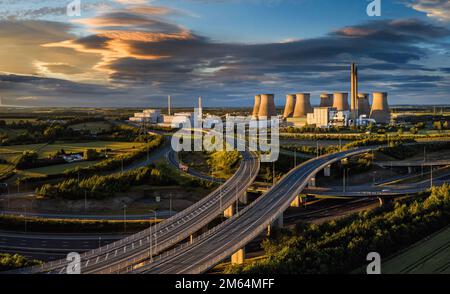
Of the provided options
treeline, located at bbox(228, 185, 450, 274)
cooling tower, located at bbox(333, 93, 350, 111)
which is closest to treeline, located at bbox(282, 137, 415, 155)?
treeline, located at bbox(228, 185, 450, 274)

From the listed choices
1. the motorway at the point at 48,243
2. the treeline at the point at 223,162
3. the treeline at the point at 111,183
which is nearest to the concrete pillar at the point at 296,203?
the treeline at the point at 111,183

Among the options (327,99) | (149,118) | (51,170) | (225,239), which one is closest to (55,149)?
(51,170)

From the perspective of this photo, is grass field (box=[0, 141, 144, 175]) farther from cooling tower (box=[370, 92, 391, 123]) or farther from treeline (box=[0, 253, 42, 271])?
cooling tower (box=[370, 92, 391, 123])

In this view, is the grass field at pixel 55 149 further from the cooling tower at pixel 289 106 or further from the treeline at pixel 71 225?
the cooling tower at pixel 289 106

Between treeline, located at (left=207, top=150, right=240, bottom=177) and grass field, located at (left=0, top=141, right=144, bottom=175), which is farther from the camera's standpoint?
treeline, located at (left=207, top=150, right=240, bottom=177)

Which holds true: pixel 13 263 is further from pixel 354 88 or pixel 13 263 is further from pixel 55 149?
pixel 354 88

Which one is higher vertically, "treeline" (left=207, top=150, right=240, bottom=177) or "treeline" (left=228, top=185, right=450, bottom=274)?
"treeline" (left=207, top=150, right=240, bottom=177)
